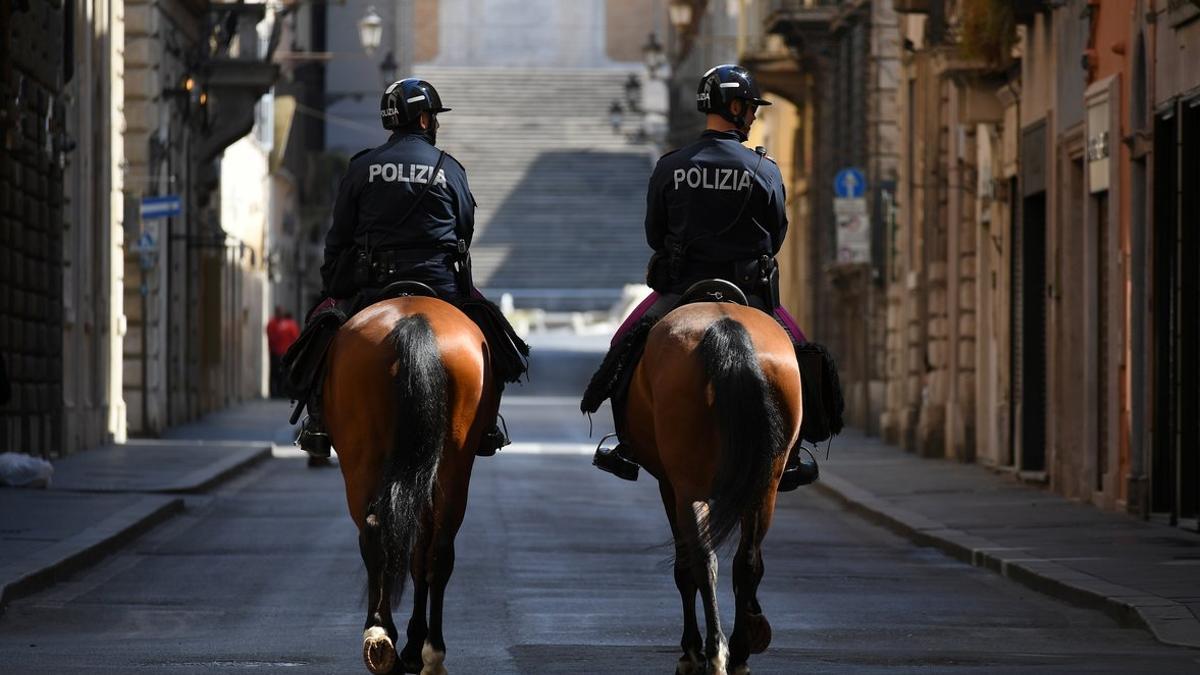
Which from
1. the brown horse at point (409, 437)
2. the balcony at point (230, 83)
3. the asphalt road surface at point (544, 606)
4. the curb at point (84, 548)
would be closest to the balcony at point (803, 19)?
the balcony at point (230, 83)

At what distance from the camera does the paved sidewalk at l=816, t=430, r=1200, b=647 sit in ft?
48.6

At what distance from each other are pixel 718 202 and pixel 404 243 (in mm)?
1322

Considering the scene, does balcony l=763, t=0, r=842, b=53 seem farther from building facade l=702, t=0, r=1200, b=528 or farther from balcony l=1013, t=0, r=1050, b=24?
balcony l=1013, t=0, r=1050, b=24

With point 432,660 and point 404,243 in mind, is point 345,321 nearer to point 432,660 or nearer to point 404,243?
point 404,243

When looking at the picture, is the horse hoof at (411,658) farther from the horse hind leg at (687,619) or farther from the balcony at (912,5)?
the balcony at (912,5)

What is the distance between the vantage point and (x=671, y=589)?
16188mm

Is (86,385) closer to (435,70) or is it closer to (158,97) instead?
(158,97)

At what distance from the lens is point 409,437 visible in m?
11.3

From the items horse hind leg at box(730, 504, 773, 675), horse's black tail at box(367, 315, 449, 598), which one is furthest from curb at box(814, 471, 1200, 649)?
horse's black tail at box(367, 315, 449, 598)

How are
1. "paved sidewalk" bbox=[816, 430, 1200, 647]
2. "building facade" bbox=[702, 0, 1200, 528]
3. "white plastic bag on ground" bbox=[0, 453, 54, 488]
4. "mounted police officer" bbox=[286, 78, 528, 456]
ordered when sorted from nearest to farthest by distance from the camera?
1. "mounted police officer" bbox=[286, 78, 528, 456]
2. "paved sidewalk" bbox=[816, 430, 1200, 647]
3. "building facade" bbox=[702, 0, 1200, 528]
4. "white plastic bag on ground" bbox=[0, 453, 54, 488]

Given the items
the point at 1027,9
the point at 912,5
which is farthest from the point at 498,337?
the point at 912,5

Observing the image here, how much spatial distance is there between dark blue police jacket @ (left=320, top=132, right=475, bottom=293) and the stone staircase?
6916 centimetres

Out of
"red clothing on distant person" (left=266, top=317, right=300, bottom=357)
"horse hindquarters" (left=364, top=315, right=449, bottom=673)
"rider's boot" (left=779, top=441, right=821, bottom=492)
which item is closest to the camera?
"horse hindquarters" (left=364, top=315, right=449, bottom=673)

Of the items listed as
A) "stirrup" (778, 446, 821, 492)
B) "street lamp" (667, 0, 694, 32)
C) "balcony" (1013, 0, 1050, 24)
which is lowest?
"stirrup" (778, 446, 821, 492)
